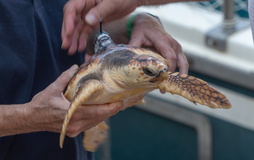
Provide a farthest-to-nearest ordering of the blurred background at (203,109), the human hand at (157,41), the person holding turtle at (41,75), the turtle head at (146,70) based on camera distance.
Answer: the blurred background at (203,109) < the human hand at (157,41) < the person holding turtle at (41,75) < the turtle head at (146,70)

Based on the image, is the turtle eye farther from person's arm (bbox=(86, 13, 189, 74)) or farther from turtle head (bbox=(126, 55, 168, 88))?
person's arm (bbox=(86, 13, 189, 74))

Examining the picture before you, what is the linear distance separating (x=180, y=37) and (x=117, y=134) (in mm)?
575

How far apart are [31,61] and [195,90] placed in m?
0.36

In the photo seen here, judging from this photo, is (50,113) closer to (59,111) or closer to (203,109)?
(59,111)

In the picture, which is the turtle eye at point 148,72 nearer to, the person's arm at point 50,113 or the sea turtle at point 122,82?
the sea turtle at point 122,82

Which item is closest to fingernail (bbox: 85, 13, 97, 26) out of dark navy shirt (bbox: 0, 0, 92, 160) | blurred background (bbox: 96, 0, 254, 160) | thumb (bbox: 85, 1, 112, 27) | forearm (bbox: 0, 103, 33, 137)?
thumb (bbox: 85, 1, 112, 27)

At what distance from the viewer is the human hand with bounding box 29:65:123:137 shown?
3.05ft

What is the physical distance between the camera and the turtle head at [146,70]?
33.1 inches

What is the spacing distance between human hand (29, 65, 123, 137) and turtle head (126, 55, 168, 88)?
0.31 ft

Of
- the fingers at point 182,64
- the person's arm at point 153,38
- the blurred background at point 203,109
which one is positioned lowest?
the blurred background at point 203,109

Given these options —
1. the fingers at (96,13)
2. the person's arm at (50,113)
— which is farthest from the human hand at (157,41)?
the person's arm at (50,113)

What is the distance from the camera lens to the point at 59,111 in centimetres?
92

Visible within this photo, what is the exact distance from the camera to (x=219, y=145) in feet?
6.28

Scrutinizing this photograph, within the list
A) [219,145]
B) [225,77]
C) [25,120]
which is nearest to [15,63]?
[25,120]
